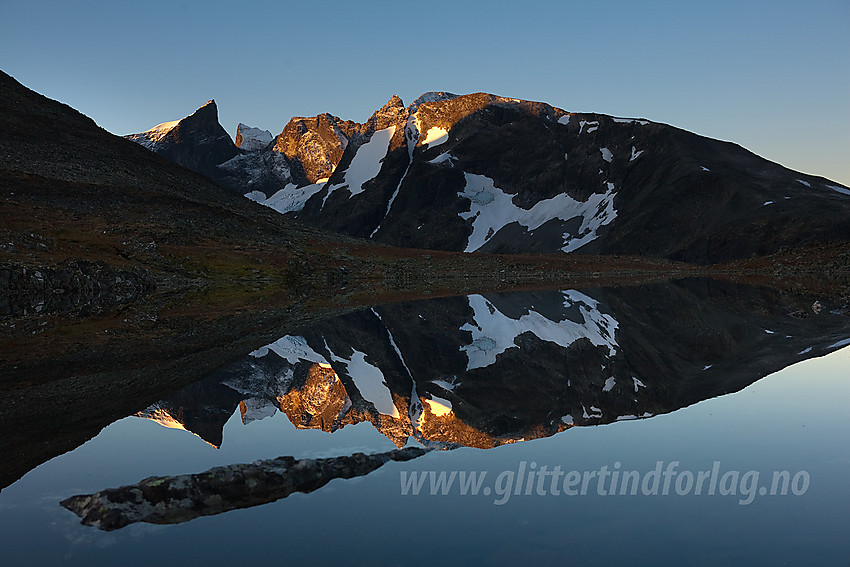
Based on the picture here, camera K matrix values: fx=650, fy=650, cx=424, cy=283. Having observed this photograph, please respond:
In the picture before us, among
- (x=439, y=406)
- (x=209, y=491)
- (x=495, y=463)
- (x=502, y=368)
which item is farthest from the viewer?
Result: (x=502, y=368)

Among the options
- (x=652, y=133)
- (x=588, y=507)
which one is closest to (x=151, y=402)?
(x=588, y=507)

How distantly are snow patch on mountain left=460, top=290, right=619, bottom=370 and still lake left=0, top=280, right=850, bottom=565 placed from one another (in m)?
2.48

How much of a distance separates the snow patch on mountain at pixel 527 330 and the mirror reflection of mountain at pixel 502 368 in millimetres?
98

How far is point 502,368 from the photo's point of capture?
23.6 meters

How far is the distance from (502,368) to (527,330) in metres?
12.0

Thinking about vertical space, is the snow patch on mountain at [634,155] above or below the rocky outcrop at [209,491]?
above

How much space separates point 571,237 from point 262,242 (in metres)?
108

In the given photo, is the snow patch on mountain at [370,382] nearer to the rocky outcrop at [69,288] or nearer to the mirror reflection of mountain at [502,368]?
the mirror reflection of mountain at [502,368]

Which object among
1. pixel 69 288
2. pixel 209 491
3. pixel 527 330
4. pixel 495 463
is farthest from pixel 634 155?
pixel 209 491

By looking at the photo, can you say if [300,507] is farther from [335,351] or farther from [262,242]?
[262,242]

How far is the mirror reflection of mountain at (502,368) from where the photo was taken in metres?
15.5

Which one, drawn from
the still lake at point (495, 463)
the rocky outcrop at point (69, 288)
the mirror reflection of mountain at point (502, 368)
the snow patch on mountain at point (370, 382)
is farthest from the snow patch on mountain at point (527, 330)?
the rocky outcrop at point (69, 288)

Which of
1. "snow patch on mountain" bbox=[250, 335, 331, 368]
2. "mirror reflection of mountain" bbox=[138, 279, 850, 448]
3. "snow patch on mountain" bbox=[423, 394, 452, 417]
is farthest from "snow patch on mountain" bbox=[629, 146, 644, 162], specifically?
"snow patch on mountain" bbox=[423, 394, 452, 417]

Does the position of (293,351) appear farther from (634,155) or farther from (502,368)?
(634,155)
